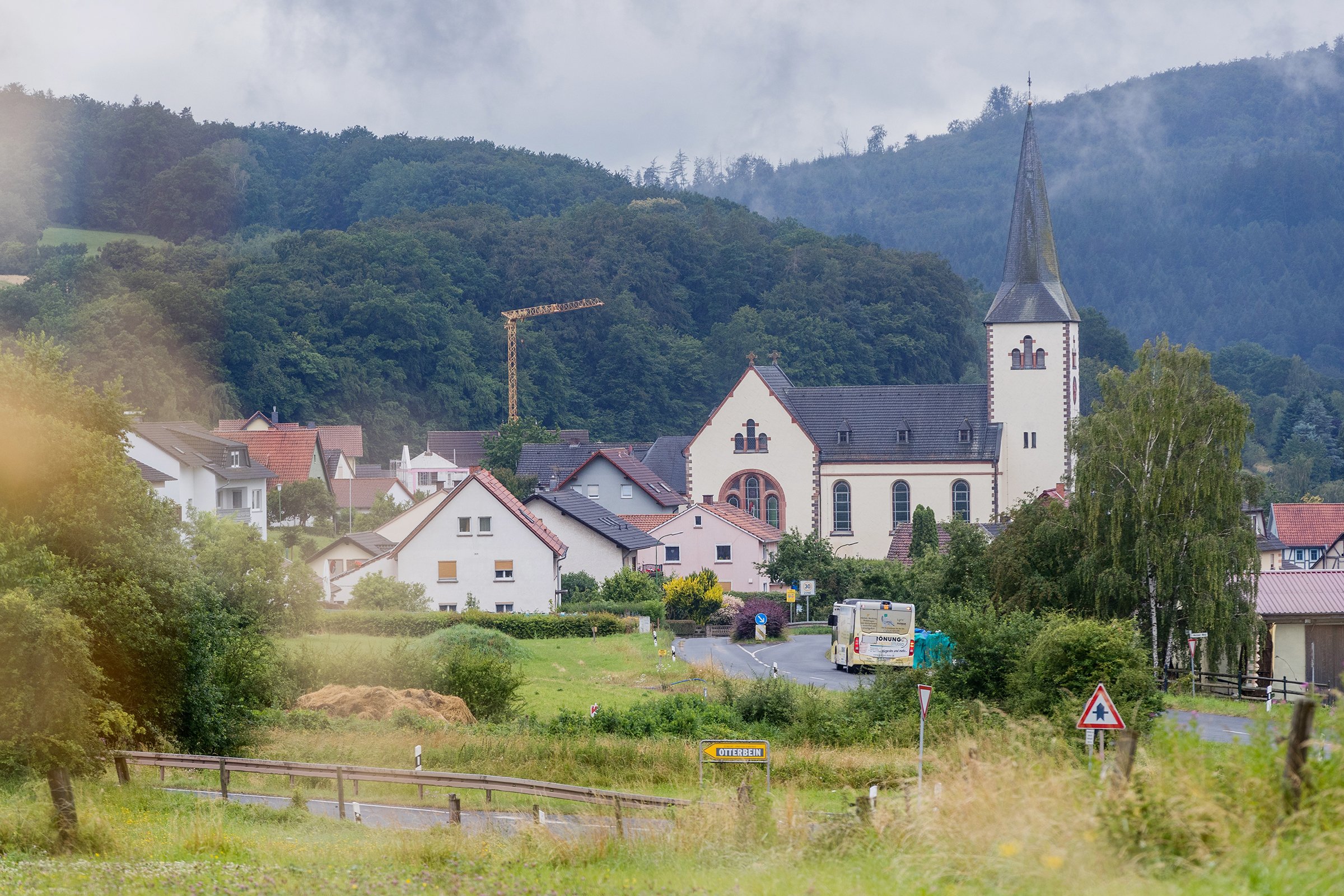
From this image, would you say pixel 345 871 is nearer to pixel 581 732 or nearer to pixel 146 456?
pixel 581 732

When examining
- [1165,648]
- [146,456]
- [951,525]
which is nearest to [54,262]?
[146,456]

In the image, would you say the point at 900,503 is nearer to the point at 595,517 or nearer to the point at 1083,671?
the point at 595,517

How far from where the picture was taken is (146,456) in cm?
5094

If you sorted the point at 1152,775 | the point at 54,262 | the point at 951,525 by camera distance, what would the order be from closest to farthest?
the point at 1152,775, the point at 951,525, the point at 54,262

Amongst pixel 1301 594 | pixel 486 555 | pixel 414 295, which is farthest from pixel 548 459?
pixel 1301 594

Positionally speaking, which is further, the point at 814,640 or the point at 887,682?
the point at 814,640

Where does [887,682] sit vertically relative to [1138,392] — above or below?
below

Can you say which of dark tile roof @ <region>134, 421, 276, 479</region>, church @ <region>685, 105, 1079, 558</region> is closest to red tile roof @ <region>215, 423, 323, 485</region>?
dark tile roof @ <region>134, 421, 276, 479</region>

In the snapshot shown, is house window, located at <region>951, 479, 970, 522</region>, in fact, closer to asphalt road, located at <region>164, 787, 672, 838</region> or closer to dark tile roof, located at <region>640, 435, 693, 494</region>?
dark tile roof, located at <region>640, 435, 693, 494</region>

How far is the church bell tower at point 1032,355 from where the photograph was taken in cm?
6544

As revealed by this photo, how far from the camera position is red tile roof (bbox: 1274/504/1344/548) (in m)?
74.2

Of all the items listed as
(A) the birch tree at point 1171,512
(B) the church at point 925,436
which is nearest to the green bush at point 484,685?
(A) the birch tree at point 1171,512

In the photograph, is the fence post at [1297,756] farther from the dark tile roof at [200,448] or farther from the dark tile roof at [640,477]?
the dark tile roof at [640,477]

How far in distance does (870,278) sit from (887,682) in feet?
360
